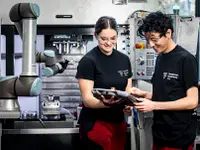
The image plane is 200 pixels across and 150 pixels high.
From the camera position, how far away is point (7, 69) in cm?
367

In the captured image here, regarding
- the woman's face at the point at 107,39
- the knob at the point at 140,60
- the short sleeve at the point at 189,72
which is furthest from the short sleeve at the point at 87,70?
the knob at the point at 140,60

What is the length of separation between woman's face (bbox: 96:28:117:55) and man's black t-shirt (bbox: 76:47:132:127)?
0.06 metres

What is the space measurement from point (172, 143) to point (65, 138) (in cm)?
141

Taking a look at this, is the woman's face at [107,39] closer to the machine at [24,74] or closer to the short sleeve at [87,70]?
the short sleeve at [87,70]

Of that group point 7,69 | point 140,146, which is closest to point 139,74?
point 140,146

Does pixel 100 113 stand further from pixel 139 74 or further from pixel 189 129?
pixel 139 74

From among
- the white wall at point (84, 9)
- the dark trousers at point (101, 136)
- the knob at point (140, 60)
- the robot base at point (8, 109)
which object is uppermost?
the white wall at point (84, 9)

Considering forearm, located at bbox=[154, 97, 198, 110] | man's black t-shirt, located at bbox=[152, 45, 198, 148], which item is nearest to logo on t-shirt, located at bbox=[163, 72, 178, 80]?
man's black t-shirt, located at bbox=[152, 45, 198, 148]

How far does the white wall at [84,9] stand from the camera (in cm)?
368

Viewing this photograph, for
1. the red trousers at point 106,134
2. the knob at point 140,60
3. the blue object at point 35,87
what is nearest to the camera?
the blue object at point 35,87

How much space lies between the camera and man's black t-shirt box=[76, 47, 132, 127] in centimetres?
220

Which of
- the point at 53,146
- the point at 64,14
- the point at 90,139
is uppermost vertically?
the point at 64,14

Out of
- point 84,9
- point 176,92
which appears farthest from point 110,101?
point 84,9

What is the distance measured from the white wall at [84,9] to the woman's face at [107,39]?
152cm
